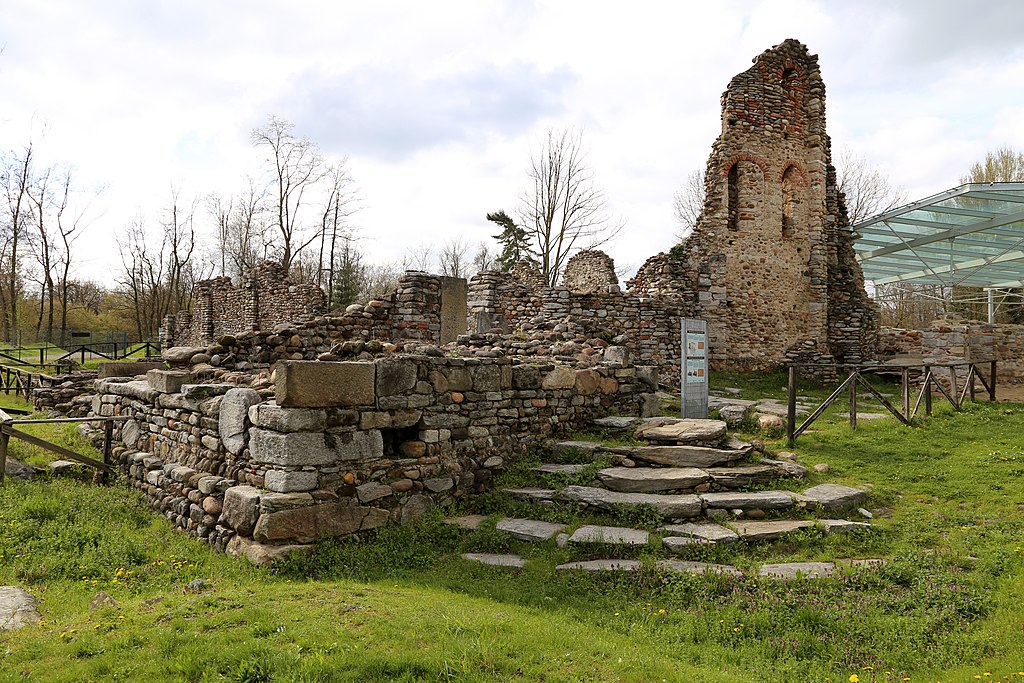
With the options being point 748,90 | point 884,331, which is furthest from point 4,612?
point 884,331

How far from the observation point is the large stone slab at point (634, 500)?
6.27 m

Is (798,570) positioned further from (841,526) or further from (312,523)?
(312,523)

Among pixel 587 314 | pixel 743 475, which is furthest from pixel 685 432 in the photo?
pixel 587 314

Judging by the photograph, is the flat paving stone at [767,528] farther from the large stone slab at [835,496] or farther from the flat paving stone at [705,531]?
the large stone slab at [835,496]

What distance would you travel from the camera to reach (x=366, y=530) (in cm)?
600

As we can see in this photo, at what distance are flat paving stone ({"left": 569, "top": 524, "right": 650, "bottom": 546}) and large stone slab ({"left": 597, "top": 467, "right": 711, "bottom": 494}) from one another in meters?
0.81

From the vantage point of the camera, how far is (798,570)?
505 centimetres

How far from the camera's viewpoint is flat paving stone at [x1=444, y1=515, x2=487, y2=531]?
20.6 ft

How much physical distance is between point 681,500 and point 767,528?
86cm

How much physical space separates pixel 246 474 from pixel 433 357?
2262 millimetres

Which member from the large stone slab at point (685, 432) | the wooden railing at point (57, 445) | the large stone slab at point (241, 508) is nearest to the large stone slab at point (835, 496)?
the large stone slab at point (685, 432)

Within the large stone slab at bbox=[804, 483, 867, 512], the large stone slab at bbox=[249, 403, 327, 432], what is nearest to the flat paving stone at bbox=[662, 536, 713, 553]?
the large stone slab at bbox=[804, 483, 867, 512]

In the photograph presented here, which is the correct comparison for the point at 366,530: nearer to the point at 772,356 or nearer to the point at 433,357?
the point at 433,357

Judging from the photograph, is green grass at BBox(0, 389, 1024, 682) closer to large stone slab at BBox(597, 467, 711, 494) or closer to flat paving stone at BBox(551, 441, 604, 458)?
large stone slab at BBox(597, 467, 711, 494)
